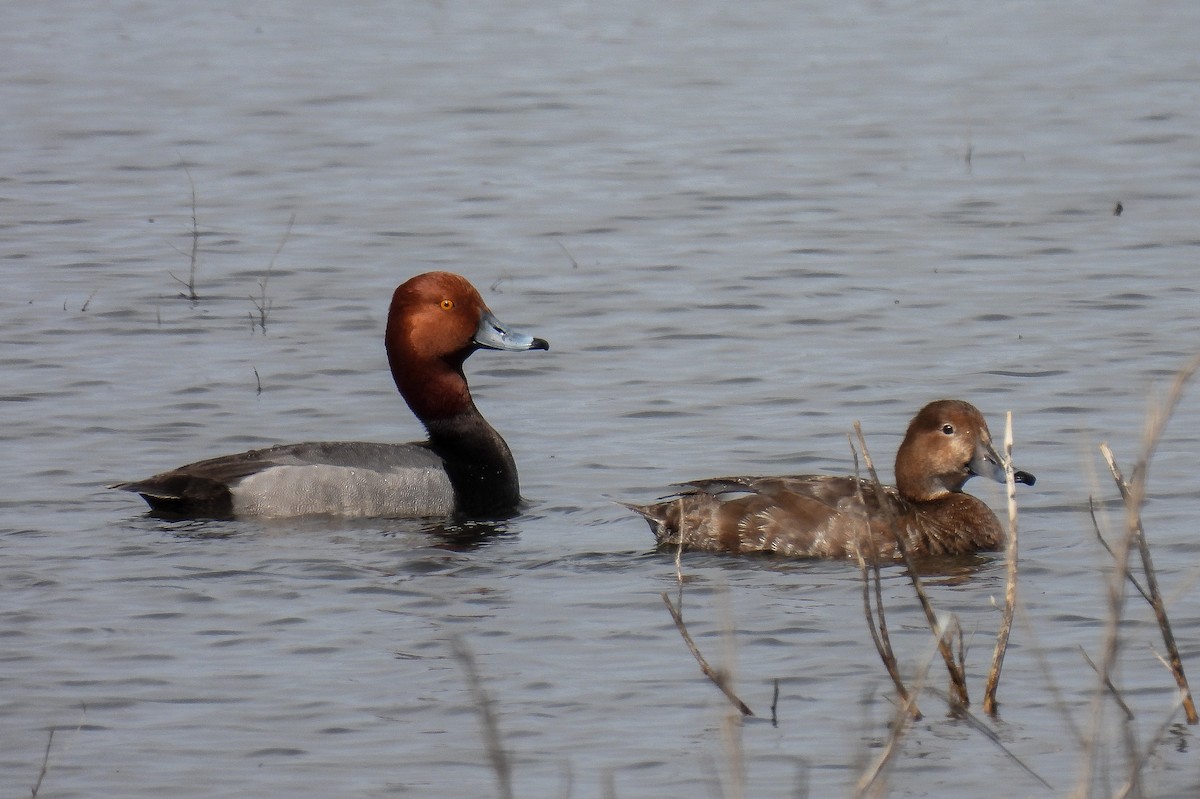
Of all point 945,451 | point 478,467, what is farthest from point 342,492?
point 945,451

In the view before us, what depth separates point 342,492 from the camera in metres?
9.79

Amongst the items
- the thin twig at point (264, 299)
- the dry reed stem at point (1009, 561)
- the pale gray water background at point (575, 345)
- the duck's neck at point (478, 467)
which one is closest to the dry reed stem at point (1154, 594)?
the pale gray water background at point (575, 345)

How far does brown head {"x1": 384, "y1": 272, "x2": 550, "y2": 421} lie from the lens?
10.5m

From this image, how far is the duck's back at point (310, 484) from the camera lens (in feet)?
31.3

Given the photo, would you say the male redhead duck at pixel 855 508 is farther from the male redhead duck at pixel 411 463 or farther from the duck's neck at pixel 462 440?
the male redhead duck at pixel 411 463

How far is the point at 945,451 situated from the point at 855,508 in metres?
0.81

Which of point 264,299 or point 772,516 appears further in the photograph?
point 264,299

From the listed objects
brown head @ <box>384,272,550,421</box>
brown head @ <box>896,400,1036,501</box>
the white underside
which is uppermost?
brown head @ <box>384,272,550,421</box>

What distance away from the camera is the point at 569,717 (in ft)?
22.3

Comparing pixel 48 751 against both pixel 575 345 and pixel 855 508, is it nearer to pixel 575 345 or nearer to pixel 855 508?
pixel 855 508

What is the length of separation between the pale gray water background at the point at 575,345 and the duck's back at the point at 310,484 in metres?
0.18

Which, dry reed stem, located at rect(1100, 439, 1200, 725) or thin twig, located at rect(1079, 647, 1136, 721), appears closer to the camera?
thin twig, located at rect(1079, 647, 1136, 721)

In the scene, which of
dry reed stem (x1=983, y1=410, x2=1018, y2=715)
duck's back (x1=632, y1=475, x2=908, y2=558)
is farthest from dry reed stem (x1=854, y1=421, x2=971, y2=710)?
duck's back (x1=632, y1=475, x2=908, y2=558)

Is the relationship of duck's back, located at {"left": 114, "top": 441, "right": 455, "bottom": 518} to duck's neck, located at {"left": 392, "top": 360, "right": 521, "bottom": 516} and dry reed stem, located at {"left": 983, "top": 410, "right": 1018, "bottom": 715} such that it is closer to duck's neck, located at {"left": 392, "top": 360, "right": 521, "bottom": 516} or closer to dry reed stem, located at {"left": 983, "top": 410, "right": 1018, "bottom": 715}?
duck's neck, located at {"left": 392, "top": 360, "right": 521, "bottom": 516}
